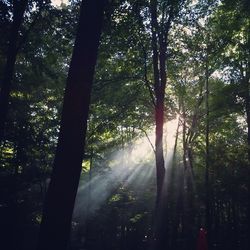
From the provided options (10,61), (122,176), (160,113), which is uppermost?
(160,113)

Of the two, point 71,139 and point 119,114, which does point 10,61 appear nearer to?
point 71,139

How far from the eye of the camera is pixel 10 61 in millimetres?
11141

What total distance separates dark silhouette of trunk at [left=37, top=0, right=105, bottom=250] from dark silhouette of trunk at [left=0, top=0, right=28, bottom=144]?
6692 millimetres

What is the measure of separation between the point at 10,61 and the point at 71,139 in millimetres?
7682

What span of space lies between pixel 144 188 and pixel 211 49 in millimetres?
15701

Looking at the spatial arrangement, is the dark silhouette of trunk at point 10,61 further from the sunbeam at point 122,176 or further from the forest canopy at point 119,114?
the sunbeam at point 122,176

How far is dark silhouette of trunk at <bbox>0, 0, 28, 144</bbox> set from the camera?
35.5 feet

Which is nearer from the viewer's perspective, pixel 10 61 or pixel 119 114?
pixel 10 61

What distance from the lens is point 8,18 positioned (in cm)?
1210

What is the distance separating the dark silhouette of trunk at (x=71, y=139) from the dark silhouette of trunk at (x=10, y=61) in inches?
263

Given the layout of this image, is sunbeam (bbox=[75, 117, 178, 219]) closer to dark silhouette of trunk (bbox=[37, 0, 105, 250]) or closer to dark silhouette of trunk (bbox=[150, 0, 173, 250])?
dark silhouette of trunk (bbox=[150, 0, 173, 250])

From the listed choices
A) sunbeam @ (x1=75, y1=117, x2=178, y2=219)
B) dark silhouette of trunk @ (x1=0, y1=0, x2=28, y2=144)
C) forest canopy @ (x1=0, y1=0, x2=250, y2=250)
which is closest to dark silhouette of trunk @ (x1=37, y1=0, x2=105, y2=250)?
forest canopy @ (x1=0, y1=0, x2=250, y2=250)

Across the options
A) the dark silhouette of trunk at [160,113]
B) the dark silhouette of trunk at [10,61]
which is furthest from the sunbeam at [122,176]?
the dark silhouette of trunk at [10,61]

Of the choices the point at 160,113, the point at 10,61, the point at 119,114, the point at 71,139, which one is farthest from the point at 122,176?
the point at 71,139
